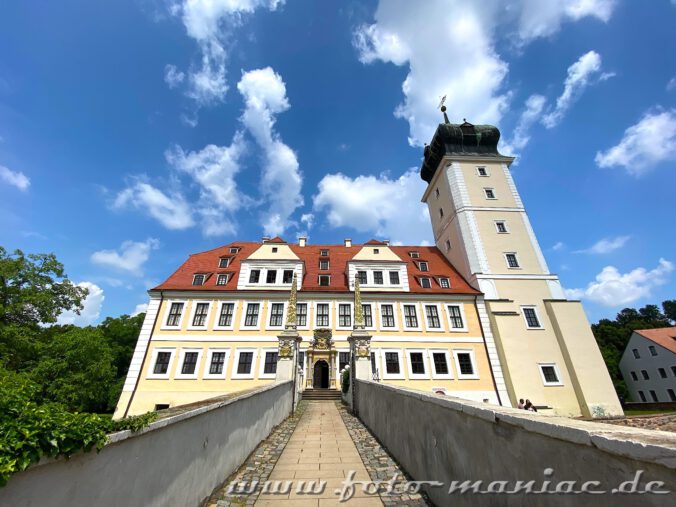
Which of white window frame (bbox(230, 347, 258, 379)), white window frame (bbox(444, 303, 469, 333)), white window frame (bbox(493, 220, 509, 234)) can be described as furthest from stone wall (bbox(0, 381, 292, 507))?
white window frame (bbox(493, 220, 509, 234))

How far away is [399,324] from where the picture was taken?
20.7 m

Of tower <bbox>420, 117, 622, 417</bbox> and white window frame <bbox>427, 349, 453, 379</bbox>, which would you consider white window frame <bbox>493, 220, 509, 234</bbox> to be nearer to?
tower <bbox>420, 117, 622, 417</bbox>

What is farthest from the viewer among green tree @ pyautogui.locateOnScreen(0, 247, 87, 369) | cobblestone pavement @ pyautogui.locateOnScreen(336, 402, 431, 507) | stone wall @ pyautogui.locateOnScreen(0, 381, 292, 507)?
green tree @ pyautogui.locateOnScreen(0, 247, 87, 369)

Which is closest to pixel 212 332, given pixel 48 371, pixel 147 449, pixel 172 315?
pixel 172 315

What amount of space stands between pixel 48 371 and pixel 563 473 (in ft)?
91.1

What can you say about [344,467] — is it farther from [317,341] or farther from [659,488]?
[317,341]

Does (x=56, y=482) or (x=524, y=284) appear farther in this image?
(x=524, y=284)

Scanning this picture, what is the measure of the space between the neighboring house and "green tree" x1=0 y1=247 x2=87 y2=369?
2252 inches

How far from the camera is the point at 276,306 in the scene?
21125mm

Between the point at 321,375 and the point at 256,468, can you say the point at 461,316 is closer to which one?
the point at 321,375

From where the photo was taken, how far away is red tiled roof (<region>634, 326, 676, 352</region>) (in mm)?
32778

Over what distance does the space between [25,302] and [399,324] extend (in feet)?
81.1

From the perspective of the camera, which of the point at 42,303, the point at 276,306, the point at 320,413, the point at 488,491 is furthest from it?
the point at 276,306

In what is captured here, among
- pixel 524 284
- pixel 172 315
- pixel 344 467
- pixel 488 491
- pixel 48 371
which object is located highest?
pixel 524 284
